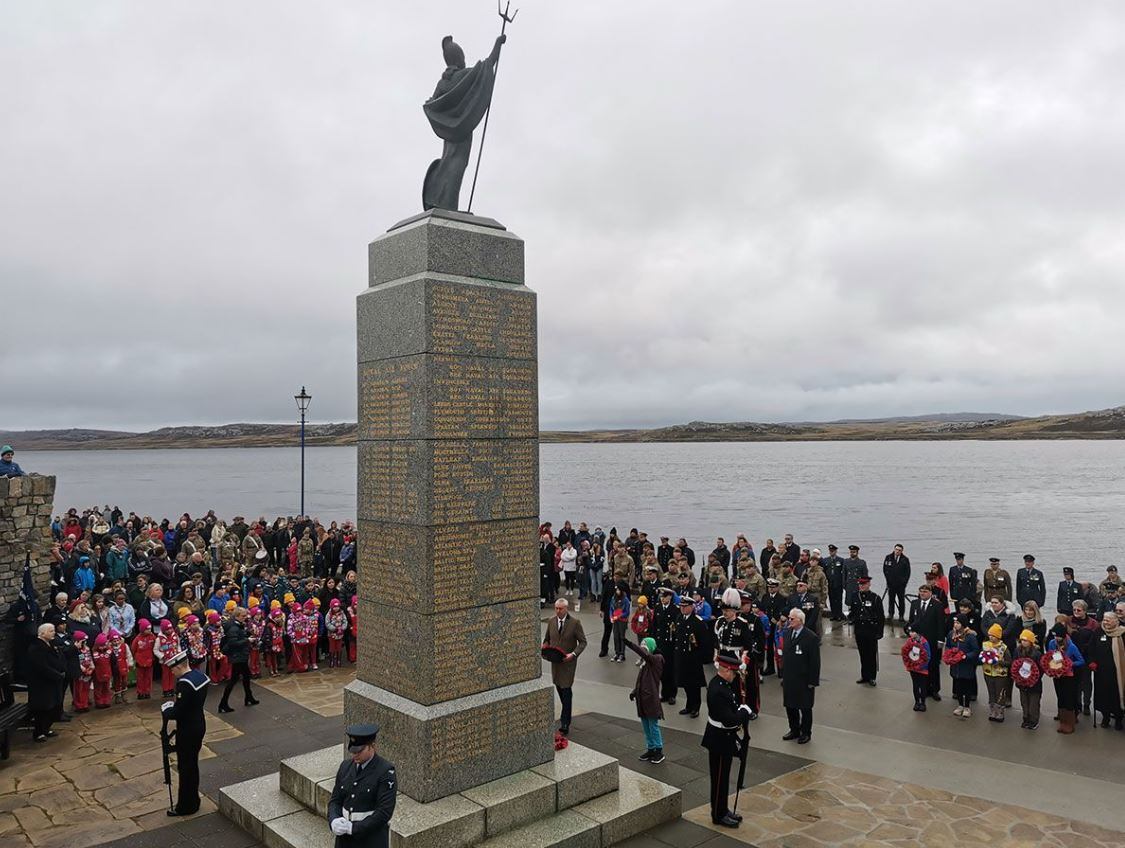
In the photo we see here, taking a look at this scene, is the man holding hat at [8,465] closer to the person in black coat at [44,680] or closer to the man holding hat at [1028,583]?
the person in black coat at [44,680]

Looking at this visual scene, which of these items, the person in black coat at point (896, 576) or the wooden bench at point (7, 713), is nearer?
the wooden bench at point (7, 713)

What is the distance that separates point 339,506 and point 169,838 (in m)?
71.5

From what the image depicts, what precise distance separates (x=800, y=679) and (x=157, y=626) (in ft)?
34.5

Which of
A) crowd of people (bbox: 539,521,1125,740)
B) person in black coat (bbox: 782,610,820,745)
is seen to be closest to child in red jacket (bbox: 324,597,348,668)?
crowd of people (bbox: 539,521,1125,740)

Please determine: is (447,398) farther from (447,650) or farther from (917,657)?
(917,657)

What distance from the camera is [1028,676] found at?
10.9 m

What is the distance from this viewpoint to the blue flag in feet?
42.0

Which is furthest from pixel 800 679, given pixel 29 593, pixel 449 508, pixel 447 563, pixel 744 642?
pixel 29 593

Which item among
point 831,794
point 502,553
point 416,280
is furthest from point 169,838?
point 831,794

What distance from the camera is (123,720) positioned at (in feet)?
37.9

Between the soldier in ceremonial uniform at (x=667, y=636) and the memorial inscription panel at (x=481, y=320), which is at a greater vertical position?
the memorial inscription panel at (x=481, y=320)

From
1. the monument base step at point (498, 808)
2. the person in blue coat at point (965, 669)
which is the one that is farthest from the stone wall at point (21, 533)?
the person in blue coat at point (965, 669)

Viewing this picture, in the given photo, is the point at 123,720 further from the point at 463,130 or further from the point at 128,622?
the point at 463,130

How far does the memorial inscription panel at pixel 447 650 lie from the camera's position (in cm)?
746
